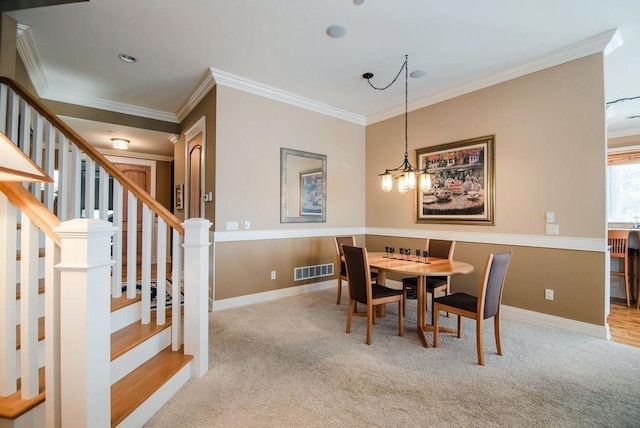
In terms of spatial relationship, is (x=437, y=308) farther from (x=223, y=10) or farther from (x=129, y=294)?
(x=223, y=10)

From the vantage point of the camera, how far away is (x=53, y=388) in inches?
45.6

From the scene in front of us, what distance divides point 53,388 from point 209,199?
2899 mm

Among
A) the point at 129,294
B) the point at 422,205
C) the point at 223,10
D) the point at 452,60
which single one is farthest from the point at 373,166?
the point at 129,294

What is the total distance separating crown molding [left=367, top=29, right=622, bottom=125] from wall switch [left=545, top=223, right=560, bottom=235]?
175cm

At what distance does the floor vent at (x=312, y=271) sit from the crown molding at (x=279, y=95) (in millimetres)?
2484

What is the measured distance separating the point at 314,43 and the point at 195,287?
2.63 m

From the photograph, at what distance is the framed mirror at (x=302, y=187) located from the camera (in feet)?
14.1

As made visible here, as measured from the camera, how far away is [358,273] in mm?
2850

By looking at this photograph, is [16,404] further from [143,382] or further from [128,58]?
[128,58]

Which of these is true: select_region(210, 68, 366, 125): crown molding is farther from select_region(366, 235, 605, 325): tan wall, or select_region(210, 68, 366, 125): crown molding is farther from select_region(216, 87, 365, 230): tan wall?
select_region(366, 235, 605, 325): tan wall

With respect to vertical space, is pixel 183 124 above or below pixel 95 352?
above

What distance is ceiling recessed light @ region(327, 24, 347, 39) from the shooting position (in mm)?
2791

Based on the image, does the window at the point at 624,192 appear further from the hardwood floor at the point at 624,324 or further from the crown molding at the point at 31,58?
the crown molding at the point at 31,58

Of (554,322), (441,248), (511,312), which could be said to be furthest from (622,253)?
(441,248)
